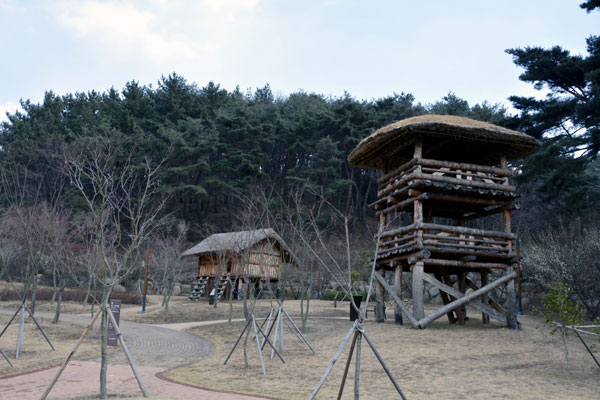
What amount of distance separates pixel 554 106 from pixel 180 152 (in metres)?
31.5

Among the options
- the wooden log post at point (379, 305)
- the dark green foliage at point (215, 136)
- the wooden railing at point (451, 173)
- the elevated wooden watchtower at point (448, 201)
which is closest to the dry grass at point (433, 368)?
the elevated wooden watchtower at point (448, 201)

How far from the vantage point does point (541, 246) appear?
2303cm

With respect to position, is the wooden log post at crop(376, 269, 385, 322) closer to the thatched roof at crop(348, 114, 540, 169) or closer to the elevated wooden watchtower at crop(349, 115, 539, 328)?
the elevated wooden watchtower at crop(349, 115, 539, 328)

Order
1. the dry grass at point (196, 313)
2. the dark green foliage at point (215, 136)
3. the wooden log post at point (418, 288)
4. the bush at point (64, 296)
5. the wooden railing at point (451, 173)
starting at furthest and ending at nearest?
the dark green foliage at point (215, 136), the bush at point (64, 296), the dry grass at point (196, 313), the wooden railing at point (451, 173), the wooden log post at point (418, 288)

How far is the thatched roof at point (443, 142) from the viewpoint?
1543cm

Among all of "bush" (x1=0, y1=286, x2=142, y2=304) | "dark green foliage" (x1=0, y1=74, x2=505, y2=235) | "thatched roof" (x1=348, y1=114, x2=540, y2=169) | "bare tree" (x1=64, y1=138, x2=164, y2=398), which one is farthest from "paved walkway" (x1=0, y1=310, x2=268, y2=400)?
"dark green foliage" (x1=0, y1=74, x2=505, y2=235)

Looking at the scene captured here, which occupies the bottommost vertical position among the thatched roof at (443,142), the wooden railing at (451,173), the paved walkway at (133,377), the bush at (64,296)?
the paved walkway at (133,377)

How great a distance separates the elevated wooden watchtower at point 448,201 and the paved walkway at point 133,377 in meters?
6.84

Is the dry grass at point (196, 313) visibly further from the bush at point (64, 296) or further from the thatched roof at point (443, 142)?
the thatched roof at point (443, 142)

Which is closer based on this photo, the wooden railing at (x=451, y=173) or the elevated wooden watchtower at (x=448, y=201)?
the elevated wooden watchtower at (x=448, y=201)

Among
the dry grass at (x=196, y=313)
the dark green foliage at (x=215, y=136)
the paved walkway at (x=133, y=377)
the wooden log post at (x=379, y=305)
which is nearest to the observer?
the paved walkway at (x=133, y=377)

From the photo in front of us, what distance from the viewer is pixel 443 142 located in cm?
1681

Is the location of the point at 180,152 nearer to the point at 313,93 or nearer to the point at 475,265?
the point at 313,93

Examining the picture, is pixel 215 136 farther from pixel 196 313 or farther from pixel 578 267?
pixel 578 267
